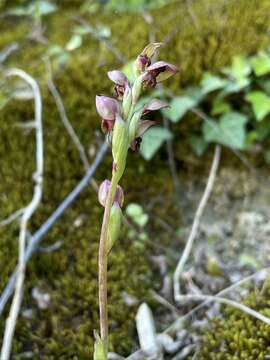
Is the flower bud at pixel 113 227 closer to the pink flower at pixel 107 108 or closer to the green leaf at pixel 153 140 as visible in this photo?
the pink flower at pixel 107 108

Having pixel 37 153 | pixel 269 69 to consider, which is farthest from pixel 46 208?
pixel 269 69

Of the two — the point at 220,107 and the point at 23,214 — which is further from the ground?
the point at 220,107

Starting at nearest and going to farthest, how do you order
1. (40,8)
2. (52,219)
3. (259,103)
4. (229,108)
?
(52,219) < (259,103) < (229,108) < (40,8)

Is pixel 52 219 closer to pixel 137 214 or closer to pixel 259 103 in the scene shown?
pixel 137 214

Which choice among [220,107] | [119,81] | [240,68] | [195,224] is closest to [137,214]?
[195,224]

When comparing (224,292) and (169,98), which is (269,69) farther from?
(224,292)
